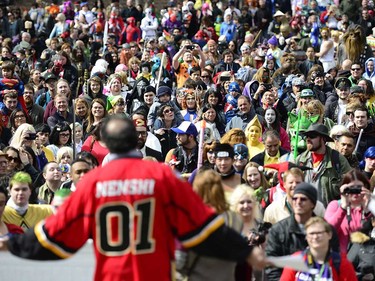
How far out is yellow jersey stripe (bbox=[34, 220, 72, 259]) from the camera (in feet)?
23.1

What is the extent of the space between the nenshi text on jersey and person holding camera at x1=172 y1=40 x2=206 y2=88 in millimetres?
13020

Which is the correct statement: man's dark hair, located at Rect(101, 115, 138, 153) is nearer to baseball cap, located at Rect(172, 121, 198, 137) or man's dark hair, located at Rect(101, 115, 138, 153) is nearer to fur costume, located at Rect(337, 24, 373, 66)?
baseball cap, located at Rect(172, 121, 198, 137)

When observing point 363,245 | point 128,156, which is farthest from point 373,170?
point 128,156

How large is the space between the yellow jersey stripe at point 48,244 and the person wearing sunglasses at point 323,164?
185 inches

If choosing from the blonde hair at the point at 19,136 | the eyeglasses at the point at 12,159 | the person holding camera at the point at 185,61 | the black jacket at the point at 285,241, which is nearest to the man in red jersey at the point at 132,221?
the black jacket at the point at 285,241

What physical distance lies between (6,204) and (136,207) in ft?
11.0

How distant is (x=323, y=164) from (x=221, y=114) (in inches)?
168

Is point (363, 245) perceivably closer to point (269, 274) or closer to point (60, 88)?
point (269, 274)

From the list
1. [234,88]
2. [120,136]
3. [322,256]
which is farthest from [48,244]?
[234,88]

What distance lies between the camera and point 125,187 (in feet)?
22.5

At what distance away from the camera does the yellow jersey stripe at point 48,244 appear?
7043 mm

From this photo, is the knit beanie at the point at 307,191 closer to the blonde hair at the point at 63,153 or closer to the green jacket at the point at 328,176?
the green jacket at the point at 328,176

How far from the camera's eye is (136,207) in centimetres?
685

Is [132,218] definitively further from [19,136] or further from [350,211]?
[19,136]
